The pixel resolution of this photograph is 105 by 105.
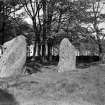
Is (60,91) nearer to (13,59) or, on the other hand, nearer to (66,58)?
(13,59)

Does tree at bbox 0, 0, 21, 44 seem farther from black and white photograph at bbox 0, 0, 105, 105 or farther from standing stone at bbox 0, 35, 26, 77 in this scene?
standing stone at bbox 0, 35, 26, 77

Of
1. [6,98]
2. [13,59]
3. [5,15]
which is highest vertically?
[5,15]

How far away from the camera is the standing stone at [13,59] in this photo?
10.7 meters

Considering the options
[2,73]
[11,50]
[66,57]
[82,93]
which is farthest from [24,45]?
[82,93]

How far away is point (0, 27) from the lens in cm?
2267

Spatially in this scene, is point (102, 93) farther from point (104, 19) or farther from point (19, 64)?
point (104, 19)

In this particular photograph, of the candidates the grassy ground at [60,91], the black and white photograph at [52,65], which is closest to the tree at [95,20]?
the black and white photograph at [52,65]

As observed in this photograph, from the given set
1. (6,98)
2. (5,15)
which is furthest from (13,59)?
(5,15)

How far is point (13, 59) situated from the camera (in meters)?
10.9

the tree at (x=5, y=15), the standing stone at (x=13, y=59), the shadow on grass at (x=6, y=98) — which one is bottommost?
the shadow on grass at (x=6, y=98)

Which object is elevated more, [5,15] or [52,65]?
[5,15]

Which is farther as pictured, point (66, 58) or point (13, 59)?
point (66, 58)

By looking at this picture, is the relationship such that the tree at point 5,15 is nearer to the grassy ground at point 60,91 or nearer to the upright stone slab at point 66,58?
the upright stone slab at point 66,58

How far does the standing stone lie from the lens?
35.0 feet
